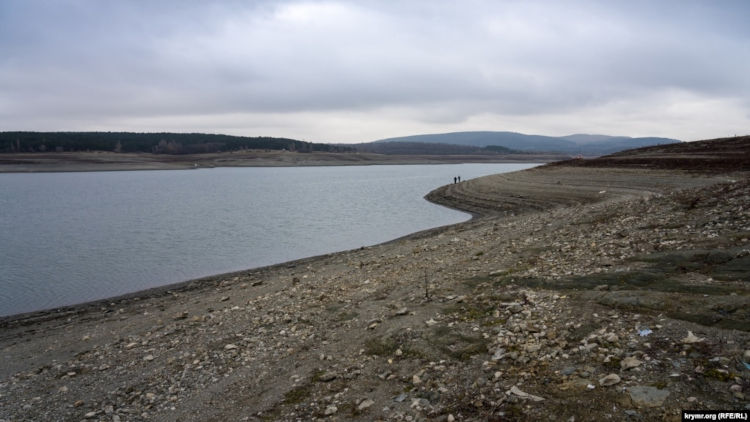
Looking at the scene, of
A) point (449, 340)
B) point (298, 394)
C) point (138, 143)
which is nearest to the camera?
point (298, 394)

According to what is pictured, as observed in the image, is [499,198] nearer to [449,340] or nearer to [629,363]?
[449,340]

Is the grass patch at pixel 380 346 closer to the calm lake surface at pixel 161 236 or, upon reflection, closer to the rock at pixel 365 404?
the rock at pixel 365 404

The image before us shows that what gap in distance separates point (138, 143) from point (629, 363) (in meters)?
183

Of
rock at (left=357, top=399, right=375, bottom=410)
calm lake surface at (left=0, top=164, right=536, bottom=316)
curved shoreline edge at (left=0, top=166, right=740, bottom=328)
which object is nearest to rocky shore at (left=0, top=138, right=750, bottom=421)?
rock at (left=357, top=399, right=375, bottom=410)

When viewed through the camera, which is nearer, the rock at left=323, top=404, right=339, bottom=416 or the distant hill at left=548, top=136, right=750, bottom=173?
the rock at left=323, top=404, right=339, bottom=416

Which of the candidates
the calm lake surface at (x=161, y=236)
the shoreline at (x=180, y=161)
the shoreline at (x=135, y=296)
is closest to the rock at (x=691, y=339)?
the shoreline at (x=135, y=296)

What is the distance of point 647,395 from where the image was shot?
16.4ft

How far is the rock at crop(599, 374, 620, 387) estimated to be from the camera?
5.34m

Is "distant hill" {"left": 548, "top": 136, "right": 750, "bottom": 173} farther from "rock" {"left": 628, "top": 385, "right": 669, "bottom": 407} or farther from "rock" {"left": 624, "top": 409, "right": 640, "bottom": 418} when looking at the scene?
"rock" {"left": 624, "top": 409, "right": 640, "bottom": 418}

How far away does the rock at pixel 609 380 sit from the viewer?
5.34 metres

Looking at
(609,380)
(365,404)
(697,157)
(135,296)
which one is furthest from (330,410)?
(697,157)

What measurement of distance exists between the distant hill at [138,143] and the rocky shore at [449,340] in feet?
488

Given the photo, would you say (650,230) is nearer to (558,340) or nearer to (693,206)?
(693,206)

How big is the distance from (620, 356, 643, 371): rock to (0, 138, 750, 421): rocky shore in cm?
2
